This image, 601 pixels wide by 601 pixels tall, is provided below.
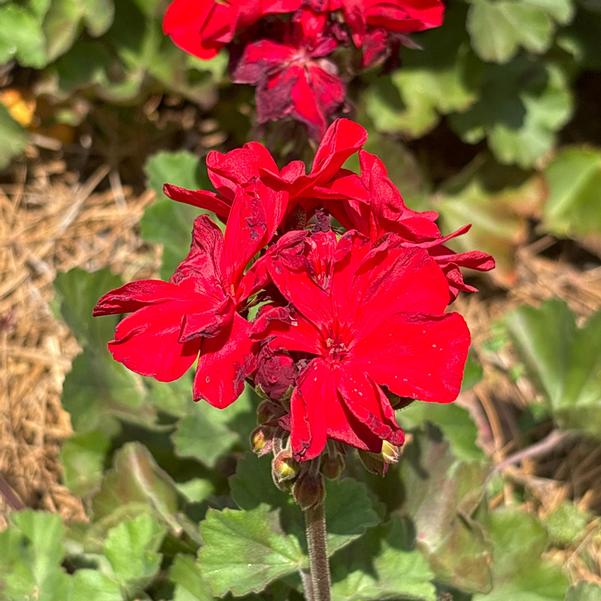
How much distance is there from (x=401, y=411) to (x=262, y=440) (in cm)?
82

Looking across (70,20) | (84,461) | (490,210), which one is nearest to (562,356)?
(490,210)

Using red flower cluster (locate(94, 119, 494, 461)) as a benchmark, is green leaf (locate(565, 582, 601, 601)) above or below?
below

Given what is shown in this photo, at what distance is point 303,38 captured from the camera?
1.66 m

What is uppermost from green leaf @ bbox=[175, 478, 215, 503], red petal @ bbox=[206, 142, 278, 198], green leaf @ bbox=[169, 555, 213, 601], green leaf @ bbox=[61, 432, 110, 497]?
red petal @ bbox=[206, 142, 278, 198]

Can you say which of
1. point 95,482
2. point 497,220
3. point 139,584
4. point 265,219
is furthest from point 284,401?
point 497,220

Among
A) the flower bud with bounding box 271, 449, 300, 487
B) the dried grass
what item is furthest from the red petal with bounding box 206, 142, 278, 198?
the dried grass

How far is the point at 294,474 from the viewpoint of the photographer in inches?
46.5

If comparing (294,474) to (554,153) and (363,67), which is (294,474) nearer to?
(363,67)

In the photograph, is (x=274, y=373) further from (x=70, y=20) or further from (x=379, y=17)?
(x=70, y=20)

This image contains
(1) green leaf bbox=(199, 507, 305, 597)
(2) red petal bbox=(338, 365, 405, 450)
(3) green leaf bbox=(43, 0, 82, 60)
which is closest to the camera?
(2) red petal bbox=(338, 365, 405, 450)

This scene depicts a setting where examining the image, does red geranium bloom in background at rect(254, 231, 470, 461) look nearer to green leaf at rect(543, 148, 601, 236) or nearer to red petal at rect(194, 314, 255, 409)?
red petal at rect(194, 314, 255, 409)

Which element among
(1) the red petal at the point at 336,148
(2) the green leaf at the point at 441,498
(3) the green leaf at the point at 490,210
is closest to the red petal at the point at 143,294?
(1) the red petal at the point at 336,148

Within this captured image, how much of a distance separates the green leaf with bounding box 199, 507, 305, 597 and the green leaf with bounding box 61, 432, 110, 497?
679mm

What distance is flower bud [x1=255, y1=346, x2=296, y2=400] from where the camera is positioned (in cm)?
107
